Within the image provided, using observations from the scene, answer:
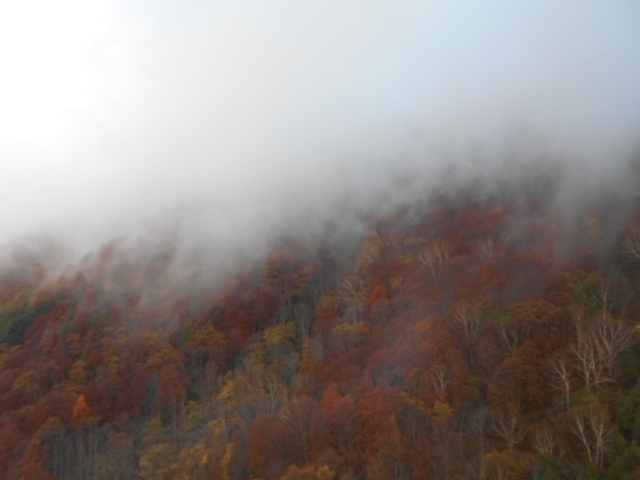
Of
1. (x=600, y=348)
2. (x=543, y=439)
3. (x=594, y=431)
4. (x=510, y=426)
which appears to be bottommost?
(x=510, y=426)

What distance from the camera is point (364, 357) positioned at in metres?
67.8

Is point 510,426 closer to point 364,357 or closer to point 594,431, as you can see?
point 594,431

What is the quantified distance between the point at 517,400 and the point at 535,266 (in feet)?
85.2

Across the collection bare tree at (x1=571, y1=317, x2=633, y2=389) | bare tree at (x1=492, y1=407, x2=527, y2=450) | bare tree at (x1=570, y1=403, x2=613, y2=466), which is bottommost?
bare tree at (x1=492, y1=407, x2=527, y2=450)

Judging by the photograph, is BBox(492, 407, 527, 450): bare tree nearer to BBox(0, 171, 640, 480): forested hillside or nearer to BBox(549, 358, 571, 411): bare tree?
BBox(0, 171, 640, 480): forested hillside

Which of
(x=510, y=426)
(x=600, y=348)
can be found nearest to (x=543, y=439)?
(x=510, y=426)

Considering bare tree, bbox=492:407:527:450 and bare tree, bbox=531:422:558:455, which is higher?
bare tree, bbox=531:422:558:455

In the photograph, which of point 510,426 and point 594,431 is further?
point 510,426

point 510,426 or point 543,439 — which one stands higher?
point 543,439

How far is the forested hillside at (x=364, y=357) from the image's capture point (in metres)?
46.1

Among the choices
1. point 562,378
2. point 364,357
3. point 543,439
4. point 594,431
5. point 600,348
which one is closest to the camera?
point 594,431

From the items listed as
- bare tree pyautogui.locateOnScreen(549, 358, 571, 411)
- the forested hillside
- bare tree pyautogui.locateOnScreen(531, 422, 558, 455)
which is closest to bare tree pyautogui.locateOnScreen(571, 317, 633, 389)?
the forested hillside

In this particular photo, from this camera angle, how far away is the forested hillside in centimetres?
4606

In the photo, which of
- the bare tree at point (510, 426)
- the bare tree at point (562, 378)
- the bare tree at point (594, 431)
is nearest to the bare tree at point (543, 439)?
the bare tree at point (510, 426)
